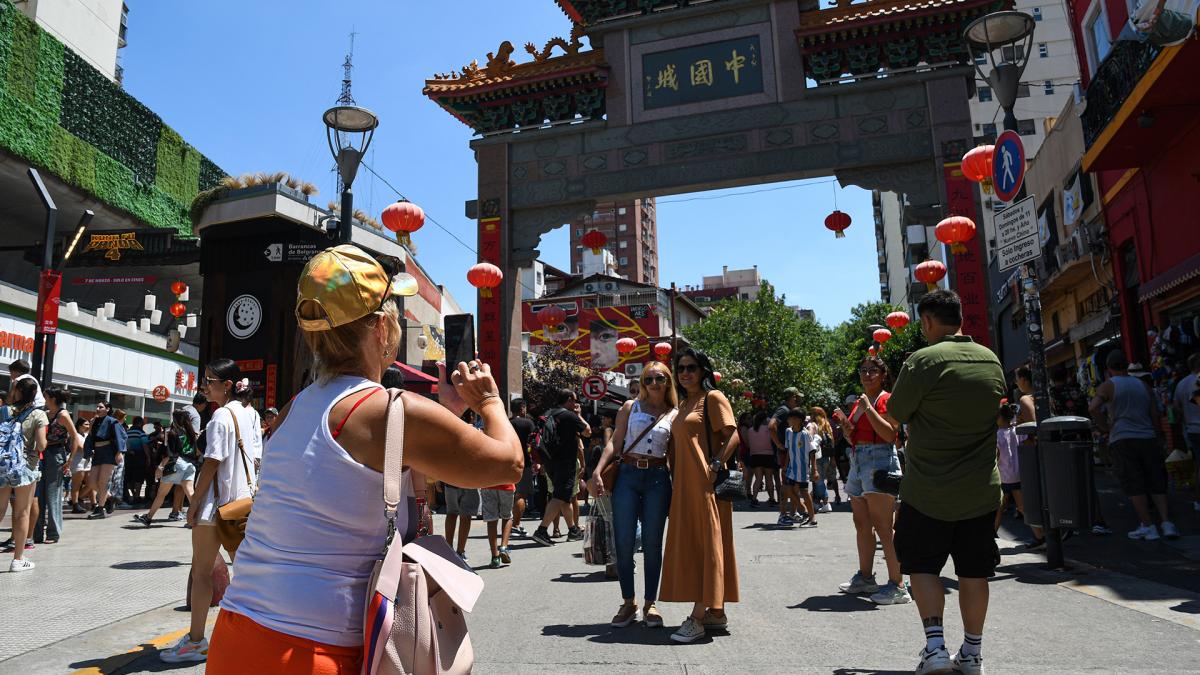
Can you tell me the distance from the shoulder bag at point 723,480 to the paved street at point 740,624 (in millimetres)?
853

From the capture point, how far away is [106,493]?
1307 cm

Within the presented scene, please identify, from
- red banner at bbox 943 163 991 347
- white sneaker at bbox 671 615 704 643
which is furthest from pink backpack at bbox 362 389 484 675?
red banner at bbox 943 163 991 347

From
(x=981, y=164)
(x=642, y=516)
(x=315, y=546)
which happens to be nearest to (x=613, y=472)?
(x=642, y=516)

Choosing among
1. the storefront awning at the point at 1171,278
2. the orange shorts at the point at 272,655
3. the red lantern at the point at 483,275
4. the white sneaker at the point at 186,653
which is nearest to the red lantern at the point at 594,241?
the red lantern at the point at 483,275

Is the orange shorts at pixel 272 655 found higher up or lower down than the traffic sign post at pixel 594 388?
lower down

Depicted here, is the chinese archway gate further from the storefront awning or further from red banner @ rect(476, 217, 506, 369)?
the storefront awning

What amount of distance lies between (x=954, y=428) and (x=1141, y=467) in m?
5.30

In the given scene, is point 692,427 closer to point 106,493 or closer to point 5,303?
point 106,493

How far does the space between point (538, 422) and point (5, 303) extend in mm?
16877

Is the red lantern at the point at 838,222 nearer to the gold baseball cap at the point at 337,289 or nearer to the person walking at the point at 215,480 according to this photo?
the person walking at the point at 215,480

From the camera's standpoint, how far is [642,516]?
17.0ft

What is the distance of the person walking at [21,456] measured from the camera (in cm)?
695

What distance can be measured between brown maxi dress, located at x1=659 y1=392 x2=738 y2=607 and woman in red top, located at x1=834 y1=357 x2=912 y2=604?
1.31m

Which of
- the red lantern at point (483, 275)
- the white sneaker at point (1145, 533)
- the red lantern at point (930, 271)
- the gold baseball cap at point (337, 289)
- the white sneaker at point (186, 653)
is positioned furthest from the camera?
the red lantern at point (483, 275)
